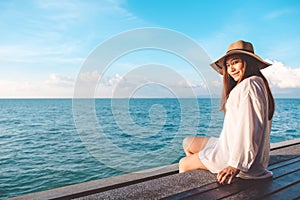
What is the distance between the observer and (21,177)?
7.44 m

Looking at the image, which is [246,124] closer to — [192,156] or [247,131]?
[247,131]

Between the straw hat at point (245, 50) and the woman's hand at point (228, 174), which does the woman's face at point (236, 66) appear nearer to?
the straw hat at point (245, 50)

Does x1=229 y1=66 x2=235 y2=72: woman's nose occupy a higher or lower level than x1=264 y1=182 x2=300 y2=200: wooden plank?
higher

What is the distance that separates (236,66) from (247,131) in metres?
0.49

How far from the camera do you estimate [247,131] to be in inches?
51.8

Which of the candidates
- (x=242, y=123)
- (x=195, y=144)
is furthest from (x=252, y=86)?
(x=195, y=144)

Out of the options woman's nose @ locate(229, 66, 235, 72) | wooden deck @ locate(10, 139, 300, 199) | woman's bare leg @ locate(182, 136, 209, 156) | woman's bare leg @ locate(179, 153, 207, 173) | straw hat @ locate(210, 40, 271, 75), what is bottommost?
wooden deck @ locate(10, 139, 300, 199)

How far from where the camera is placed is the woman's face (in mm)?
1536

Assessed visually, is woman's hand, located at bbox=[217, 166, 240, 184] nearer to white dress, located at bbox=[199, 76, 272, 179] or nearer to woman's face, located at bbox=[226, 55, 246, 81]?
white dress, located at bbox=[199, 76, 272, 179]

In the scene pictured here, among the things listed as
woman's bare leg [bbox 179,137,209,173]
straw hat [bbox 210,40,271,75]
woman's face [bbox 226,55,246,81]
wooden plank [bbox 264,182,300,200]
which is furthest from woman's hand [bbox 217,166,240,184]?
straw hat [bbox 210,40,271,75]

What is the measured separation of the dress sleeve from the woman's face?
241 mm

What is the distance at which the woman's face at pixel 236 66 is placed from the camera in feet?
5.04

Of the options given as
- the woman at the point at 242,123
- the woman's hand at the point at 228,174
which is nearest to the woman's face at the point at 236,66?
the woman at the point at 242,123

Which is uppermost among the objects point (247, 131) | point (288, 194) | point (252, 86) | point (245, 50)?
point (245, 50)
